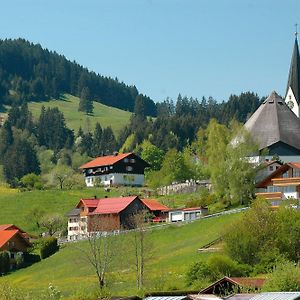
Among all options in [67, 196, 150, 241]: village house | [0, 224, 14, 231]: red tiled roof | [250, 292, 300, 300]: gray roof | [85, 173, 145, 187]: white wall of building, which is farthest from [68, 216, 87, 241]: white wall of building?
[250, 292, 300, 300]: gray roof

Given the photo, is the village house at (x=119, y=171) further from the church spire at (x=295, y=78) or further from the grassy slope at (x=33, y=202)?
the church spire at (x=295, y=78)

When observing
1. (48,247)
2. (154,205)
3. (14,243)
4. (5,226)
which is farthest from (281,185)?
(5,226)

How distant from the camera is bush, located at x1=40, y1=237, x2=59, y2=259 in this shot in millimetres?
80375

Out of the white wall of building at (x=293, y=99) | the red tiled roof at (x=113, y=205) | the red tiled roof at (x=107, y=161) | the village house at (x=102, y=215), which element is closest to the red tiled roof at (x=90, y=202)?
the village house at (x=102, y=215)

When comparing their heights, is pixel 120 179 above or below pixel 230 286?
above

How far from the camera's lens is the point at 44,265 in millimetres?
76938

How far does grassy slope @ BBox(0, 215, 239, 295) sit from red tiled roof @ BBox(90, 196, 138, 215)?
7461 millimetres

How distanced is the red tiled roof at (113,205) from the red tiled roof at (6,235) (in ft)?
26.0

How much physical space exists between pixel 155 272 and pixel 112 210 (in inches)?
1020

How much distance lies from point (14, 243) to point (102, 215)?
29.5ft

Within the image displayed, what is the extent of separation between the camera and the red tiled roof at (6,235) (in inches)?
3332

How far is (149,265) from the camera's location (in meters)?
66.3

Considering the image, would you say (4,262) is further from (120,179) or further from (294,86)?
(294,86)

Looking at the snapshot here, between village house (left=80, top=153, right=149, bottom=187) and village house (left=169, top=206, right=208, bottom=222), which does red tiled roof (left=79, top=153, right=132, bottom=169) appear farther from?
village house (left=169, top=206, right=208, bottom=222)
